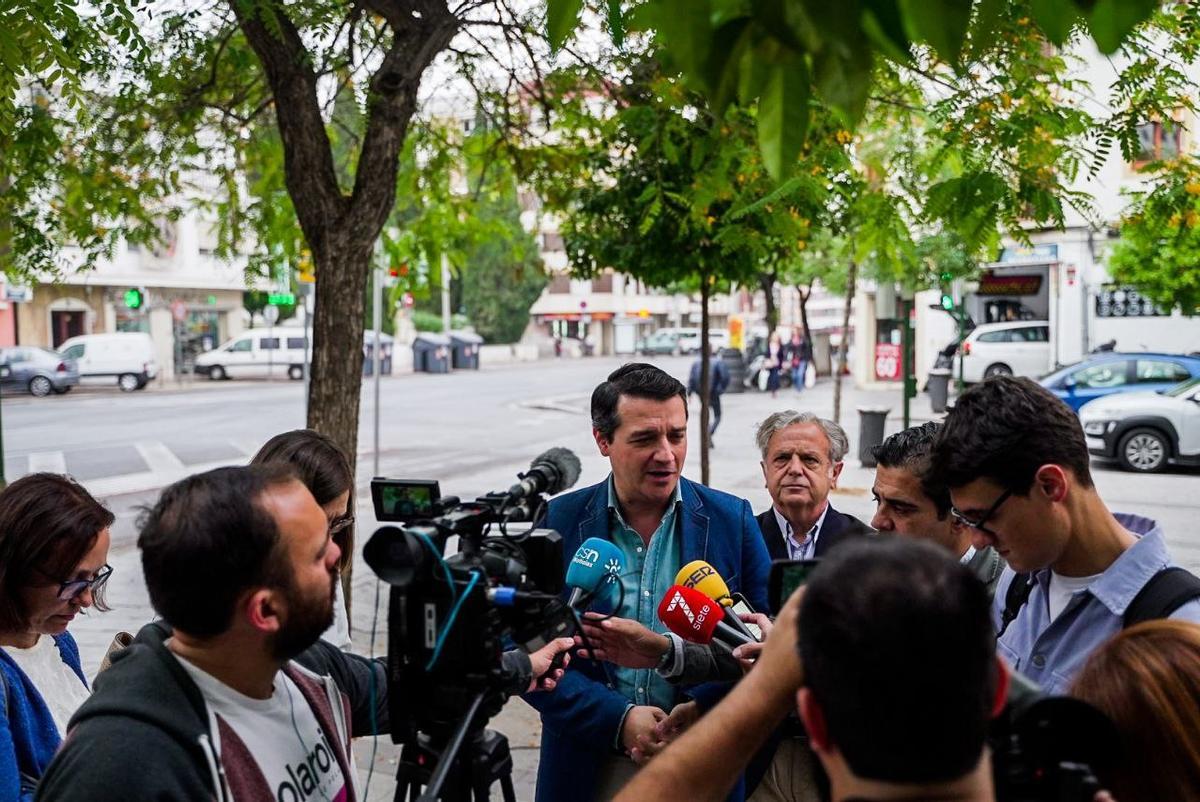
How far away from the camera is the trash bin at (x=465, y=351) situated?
1786 inches

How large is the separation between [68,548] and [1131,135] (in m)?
4.66

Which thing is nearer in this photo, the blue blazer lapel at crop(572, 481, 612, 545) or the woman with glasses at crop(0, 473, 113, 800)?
the woman with glasses at crop(0, 473, 113, 800)

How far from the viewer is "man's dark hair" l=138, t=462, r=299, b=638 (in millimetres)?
1832

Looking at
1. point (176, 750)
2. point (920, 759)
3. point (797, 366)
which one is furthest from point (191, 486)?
point (797, 366)

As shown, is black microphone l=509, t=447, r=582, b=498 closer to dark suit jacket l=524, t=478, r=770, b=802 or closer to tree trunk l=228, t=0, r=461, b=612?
dark suit jacket l=524, t=478, r=770, b=802

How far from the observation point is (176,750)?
170cm

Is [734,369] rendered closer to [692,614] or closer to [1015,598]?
[1015,598]

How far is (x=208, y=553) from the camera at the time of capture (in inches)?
72.4

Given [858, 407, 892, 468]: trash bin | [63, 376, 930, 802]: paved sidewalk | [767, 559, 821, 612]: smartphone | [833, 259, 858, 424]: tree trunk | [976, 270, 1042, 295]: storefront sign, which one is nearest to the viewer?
[767, 559, 821, 612]: smartphone

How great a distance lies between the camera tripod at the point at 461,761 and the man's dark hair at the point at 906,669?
0.80m

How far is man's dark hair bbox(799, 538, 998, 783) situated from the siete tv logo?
1097 mm

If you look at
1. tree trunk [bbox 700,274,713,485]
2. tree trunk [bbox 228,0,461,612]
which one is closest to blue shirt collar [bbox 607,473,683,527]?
tree trunk [bbox 228,0,461,612]

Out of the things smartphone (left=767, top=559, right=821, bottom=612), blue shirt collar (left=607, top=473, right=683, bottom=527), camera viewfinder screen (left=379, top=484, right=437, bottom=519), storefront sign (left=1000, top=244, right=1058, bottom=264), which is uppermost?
storefront sign (left=1000, top=244, right=1058, bottom=264)

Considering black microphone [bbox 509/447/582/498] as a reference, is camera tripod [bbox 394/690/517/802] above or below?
below
